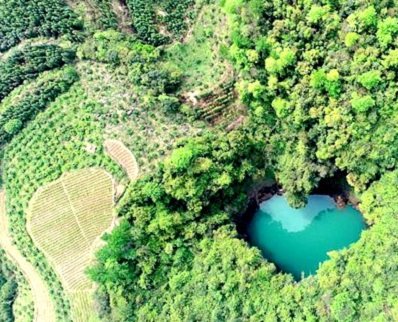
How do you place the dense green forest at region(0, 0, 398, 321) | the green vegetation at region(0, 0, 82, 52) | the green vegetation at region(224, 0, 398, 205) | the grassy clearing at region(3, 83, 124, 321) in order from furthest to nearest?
1. the green vegetation at region(0, 0, 82, 52)
2. the grassy clearing at region(3, 83, 124, 321)
3. the dense green forest at region(0, 0, 398, 321)
4. the green vegetation at region(224, 0, 398, 205)

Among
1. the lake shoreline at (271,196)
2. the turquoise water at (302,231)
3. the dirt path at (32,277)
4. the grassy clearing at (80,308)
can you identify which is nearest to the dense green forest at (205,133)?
the grassy clearing at (80,308)

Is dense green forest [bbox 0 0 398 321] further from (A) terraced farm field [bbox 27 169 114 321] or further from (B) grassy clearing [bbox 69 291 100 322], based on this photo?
(A) terraced farm field [bbox 27 169 114 321]

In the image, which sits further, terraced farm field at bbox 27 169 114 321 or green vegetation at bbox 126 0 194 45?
green vegetation at bbox 126 0 194 45

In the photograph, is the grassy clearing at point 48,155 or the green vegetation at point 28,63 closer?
the grassy clearing at point 48,155

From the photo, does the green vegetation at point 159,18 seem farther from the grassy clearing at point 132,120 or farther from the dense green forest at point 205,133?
the grassy clearing at point 132,120

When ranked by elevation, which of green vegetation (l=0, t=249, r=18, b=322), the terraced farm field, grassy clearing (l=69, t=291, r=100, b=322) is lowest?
green vegetation (l=0, t=249, r=18, b=322)

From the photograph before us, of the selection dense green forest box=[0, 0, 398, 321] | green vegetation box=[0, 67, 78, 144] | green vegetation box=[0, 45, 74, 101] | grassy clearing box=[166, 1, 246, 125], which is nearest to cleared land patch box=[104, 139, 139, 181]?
dense green forest box=[0, 0, 398, 321]
